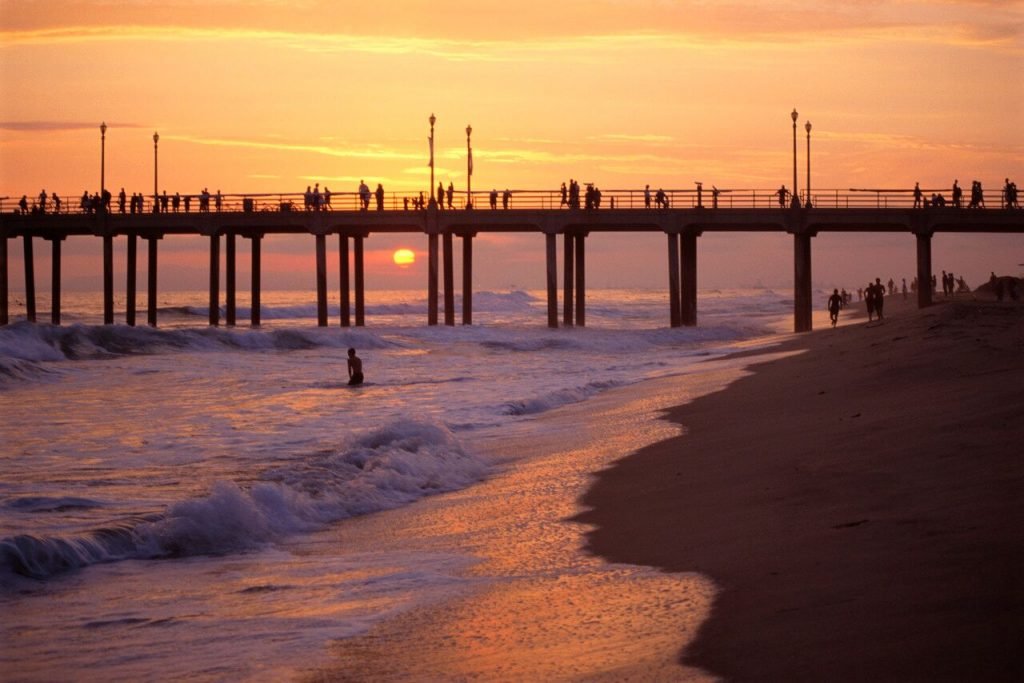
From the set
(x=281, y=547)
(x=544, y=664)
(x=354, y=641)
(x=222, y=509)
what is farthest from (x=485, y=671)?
(x=222, y=509)

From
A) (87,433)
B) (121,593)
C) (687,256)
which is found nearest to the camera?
(121,593)

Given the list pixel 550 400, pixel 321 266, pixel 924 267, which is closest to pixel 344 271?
pixel 321 266

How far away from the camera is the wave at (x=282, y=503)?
30.5ft

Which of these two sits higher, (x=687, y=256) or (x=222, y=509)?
(x=687, y=256)

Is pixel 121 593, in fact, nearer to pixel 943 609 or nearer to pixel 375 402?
pixel 943 609

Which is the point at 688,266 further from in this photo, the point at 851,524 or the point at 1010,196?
the point at 851,524

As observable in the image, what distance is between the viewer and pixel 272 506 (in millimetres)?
11078

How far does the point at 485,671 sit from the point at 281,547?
4.13 m

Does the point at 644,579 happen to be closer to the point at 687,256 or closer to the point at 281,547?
the point at 281,547

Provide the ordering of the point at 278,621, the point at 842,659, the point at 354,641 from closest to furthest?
the point at 842,659 → the point at 354,641 → the point at 278,621

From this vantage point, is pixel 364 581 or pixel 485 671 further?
pixel 364 581

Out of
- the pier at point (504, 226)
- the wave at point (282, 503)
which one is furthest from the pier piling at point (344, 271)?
the wave at point (282, 503)

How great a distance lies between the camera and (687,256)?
48.1 metres

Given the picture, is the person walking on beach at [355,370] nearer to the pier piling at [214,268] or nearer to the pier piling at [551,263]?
the pier piling at [551,263]
